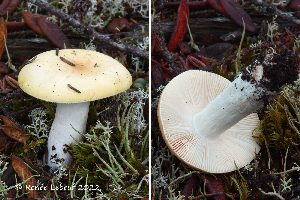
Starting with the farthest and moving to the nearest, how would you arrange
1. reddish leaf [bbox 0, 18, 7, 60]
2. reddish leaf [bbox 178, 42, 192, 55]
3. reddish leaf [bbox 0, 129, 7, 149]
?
reddish leaf [bbox 178, 42, 192, 55]
reddish leaf [bbox 0, 18, 7, 60]
reddish leaf [bbox 0, 129, 7, 149]

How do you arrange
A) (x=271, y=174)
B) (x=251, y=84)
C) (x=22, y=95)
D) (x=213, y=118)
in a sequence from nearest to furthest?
(x=251, y=84) → (x=271, y=174) → (x=213, y=118) → (x=22, y=95)

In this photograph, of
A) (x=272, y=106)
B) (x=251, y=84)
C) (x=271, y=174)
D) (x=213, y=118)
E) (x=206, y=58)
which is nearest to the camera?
(x=251, y=84)

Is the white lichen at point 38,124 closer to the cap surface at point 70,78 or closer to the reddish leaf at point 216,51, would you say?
the cap surface at point 70,78

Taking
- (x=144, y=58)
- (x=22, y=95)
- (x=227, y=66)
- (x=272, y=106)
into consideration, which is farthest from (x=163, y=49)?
(x=22, y=95)

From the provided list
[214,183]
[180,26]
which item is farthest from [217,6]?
[214,183]

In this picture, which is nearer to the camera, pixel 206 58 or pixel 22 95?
pixel 22 95

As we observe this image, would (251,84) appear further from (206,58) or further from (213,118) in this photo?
(206,58)

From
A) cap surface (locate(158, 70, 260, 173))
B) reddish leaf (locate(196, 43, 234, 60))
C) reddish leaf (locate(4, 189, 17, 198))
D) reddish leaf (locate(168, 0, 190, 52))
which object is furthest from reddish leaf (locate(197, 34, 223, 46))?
reddish leaf (locate(4, 189, 17, 198))

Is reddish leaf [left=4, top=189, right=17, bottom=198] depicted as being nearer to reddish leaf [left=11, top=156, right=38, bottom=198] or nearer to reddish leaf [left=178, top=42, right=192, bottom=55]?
reddish leaf [left=11, top=156, right=38, bottom=198]
